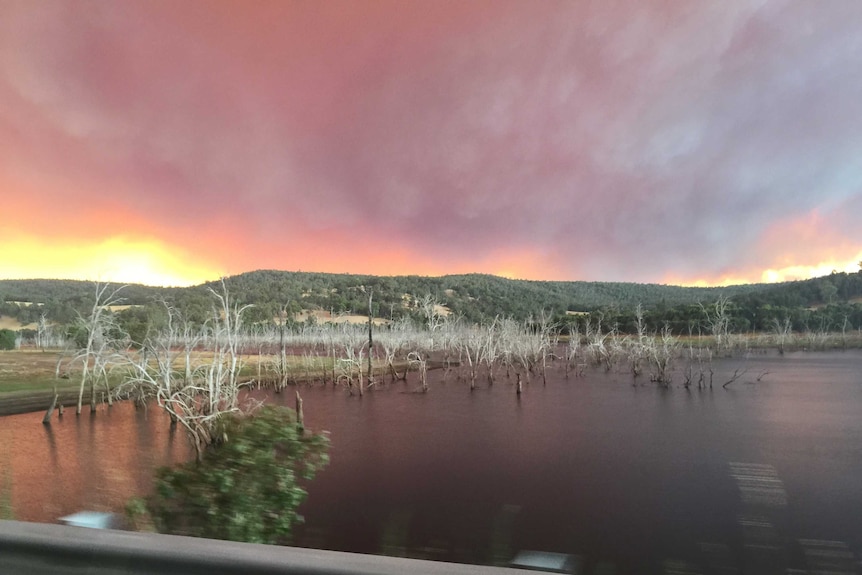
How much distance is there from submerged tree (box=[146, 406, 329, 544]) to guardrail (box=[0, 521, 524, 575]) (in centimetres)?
139

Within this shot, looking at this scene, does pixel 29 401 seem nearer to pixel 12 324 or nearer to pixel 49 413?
pixel 49 413

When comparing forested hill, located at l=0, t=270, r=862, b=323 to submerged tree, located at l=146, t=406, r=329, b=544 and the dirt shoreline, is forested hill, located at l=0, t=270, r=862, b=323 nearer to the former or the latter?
the dirt shoreline

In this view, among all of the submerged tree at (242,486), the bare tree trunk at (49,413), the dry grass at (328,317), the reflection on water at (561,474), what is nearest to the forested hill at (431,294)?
the dry grass at (328,317)

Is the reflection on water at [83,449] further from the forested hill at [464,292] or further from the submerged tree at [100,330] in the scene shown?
the forested hill at [464,292]

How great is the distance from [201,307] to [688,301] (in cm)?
5044

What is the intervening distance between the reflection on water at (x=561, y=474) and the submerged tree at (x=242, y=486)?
0.35 m

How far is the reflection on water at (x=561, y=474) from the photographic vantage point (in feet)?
18.7

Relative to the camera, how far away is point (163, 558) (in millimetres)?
1701

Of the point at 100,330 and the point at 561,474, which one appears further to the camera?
the point at 100,330

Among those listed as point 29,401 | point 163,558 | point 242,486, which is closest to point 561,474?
point 242,486

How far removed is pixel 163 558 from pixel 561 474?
33.5 feet

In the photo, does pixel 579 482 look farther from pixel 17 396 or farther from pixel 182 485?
pixel 17 396

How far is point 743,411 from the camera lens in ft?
62.7

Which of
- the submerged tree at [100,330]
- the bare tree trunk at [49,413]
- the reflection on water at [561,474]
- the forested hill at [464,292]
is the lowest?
the reflection on water at [561,474]
